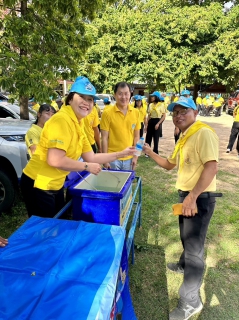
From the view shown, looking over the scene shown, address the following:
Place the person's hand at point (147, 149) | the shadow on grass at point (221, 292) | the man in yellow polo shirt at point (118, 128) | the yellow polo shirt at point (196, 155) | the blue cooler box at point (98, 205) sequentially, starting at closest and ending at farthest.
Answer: the yellow polo shirt at point (196, 155), the blue cooler box at point (98, 205), the shadow on grass at point (221, 292), the person's hand at point (147, 149), the man in yellow polo shirt at point (118, 128)

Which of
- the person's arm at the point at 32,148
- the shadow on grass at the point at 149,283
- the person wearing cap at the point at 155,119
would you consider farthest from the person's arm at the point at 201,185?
the person wearing cap at the point at 155,119

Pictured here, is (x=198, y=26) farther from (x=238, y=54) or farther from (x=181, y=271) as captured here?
(x=181, y=271)

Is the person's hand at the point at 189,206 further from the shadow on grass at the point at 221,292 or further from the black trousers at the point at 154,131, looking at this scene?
the black trousers at the point at 154,131

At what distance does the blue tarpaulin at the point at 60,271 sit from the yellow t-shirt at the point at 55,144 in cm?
46

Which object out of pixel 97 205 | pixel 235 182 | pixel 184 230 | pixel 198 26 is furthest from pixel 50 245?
pixel 198 26

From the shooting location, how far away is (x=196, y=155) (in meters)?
1.98

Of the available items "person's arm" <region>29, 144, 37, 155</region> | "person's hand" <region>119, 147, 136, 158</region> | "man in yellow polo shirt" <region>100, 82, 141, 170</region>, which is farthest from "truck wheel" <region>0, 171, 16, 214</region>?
"person's hand" <region>119, 147, 136, 158</region>

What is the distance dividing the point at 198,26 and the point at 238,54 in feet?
8.93

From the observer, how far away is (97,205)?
7.47 ft

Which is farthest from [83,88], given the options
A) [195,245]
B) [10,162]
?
[10,162]

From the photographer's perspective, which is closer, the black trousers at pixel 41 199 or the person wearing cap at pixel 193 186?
the person wearing cap at pixel 193 186

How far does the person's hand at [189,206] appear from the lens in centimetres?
197

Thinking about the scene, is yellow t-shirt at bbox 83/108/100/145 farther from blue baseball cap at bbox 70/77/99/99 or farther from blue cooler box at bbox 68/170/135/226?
blue baseball cap at bbox 70/77/99/99

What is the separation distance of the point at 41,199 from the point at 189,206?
1.25 metres
